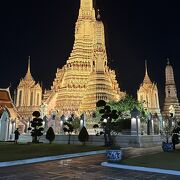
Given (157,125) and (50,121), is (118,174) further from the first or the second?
(50,121)

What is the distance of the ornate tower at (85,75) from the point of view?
184 feet

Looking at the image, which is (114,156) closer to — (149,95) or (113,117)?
(113,117)

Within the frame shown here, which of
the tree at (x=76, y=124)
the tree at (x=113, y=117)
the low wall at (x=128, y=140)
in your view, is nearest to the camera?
the tree at (x=113, y=117)

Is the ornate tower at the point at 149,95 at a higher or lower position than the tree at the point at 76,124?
higher

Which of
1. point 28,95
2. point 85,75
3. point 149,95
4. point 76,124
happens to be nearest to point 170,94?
point 149,95

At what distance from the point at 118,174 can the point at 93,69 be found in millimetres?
50705

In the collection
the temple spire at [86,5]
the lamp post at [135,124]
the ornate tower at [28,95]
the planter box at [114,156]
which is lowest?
the planter box at [114,156]

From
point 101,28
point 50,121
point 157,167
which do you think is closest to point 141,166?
point 157,167

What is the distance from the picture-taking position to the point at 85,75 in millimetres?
64688

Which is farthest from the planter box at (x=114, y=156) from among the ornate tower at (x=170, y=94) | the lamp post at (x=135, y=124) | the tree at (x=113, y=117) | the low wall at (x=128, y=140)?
the ornate tower at (x=170, y=94)

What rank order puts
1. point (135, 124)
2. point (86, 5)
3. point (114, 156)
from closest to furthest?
point (114, 156) → point (135, 124) → point (86, 5)

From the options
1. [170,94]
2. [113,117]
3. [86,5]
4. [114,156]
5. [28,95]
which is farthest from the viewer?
[170,94]

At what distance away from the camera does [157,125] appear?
46156mm

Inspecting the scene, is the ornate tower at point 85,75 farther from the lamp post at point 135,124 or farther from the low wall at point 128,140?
the lamp post at point 135,124
